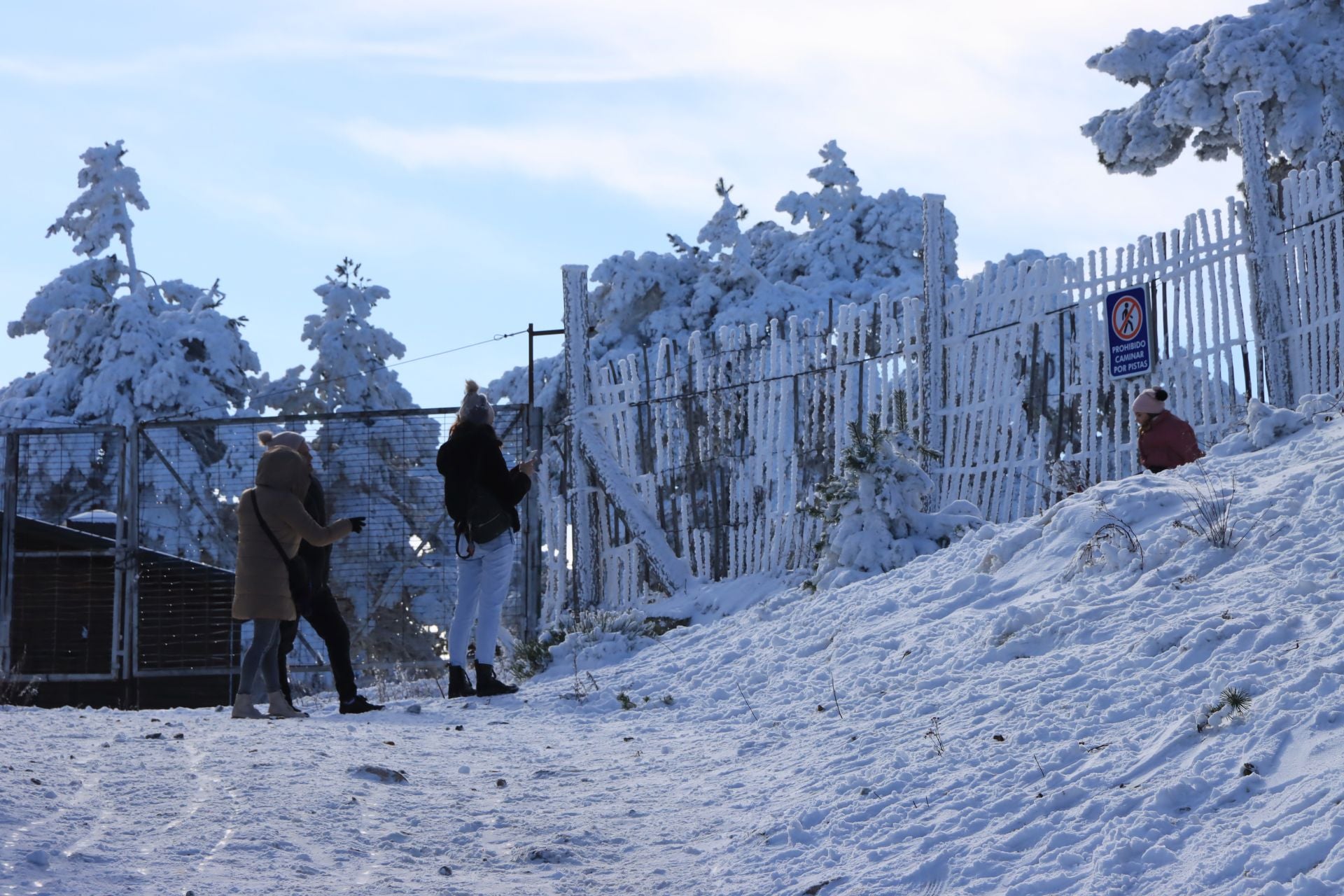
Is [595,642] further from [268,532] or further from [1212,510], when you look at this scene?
[1212,510]

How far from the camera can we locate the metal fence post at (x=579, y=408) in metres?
13.2

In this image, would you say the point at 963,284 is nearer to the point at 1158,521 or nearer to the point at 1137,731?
Result: the point at 1158,521

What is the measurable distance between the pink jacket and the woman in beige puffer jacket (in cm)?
453

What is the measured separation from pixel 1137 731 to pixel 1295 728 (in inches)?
22.3

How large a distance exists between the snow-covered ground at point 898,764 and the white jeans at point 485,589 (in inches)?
42.6

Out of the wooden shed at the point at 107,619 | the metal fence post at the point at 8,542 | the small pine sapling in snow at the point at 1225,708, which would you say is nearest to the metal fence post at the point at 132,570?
the wooden shed at the point at 107,619

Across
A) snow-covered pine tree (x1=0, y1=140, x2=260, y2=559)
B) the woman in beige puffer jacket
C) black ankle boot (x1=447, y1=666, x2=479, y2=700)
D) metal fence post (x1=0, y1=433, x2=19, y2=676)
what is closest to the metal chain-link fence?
metal fence post (x1=0, y1=433, x2=19, y2=676)

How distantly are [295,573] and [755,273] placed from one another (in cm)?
2281

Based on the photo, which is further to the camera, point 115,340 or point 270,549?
point 115,340

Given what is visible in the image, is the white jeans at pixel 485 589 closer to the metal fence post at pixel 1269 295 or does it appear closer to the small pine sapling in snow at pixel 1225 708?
the metal fence post at pixel 1269 295

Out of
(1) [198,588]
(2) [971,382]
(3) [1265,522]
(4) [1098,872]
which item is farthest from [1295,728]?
(1) [198,588]

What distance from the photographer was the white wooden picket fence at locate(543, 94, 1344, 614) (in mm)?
9148

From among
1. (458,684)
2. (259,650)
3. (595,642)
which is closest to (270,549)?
(259,650)

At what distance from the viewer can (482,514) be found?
28.2 feet
